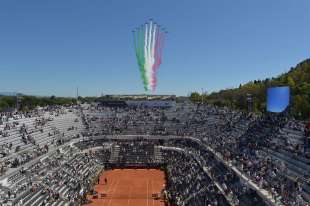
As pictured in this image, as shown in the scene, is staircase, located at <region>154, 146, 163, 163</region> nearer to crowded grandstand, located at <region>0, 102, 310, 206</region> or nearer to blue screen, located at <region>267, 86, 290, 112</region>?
crowded grandstand, located at <region>0, 102, 310, 206</region>

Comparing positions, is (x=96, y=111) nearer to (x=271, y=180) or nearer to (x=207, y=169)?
(x=207, y=169)

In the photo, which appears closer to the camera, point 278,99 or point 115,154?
point 278,99

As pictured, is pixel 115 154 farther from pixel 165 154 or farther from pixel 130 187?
pixel 130 187

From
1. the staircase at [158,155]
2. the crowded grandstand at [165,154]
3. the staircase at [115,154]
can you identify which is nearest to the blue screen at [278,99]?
the crowded grandstand at [165,154]

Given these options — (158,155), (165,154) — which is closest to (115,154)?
(158,155)

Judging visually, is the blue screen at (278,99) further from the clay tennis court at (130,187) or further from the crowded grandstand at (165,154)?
the clay tennis court at (130,187)

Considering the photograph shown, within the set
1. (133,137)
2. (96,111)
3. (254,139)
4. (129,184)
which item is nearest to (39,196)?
(129,184)
